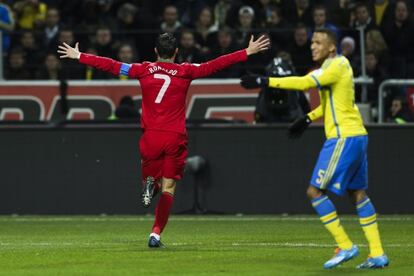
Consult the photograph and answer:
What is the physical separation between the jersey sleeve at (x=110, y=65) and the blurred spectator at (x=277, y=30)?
728cm

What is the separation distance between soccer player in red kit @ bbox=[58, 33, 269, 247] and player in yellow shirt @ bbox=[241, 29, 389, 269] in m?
1.92

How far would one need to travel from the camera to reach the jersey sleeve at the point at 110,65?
12.2m

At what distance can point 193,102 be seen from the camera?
19.3 m

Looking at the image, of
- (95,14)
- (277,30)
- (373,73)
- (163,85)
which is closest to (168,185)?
(163,85)

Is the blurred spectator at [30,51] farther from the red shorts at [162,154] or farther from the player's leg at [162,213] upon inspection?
the player's leg at [162,213]

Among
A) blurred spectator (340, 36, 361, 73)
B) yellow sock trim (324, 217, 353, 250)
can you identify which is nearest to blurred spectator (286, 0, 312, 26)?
blurred spectator (340, 36, 361, 73)

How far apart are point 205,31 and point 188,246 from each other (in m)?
8.15

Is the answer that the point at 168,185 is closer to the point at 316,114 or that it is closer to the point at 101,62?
the point at 101,62

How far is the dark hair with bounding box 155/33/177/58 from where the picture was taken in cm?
1213

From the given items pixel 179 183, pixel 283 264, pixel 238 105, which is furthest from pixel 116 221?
pixel 283 264

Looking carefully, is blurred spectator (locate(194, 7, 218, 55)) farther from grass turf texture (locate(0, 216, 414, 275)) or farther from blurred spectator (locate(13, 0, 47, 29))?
grass turf texture (locate(0, 216, 414, 275))

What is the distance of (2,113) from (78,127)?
8.81 ft

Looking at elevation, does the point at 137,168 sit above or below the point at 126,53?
below

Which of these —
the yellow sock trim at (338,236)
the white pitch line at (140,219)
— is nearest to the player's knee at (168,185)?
the yellow sock trim at (338,236)
